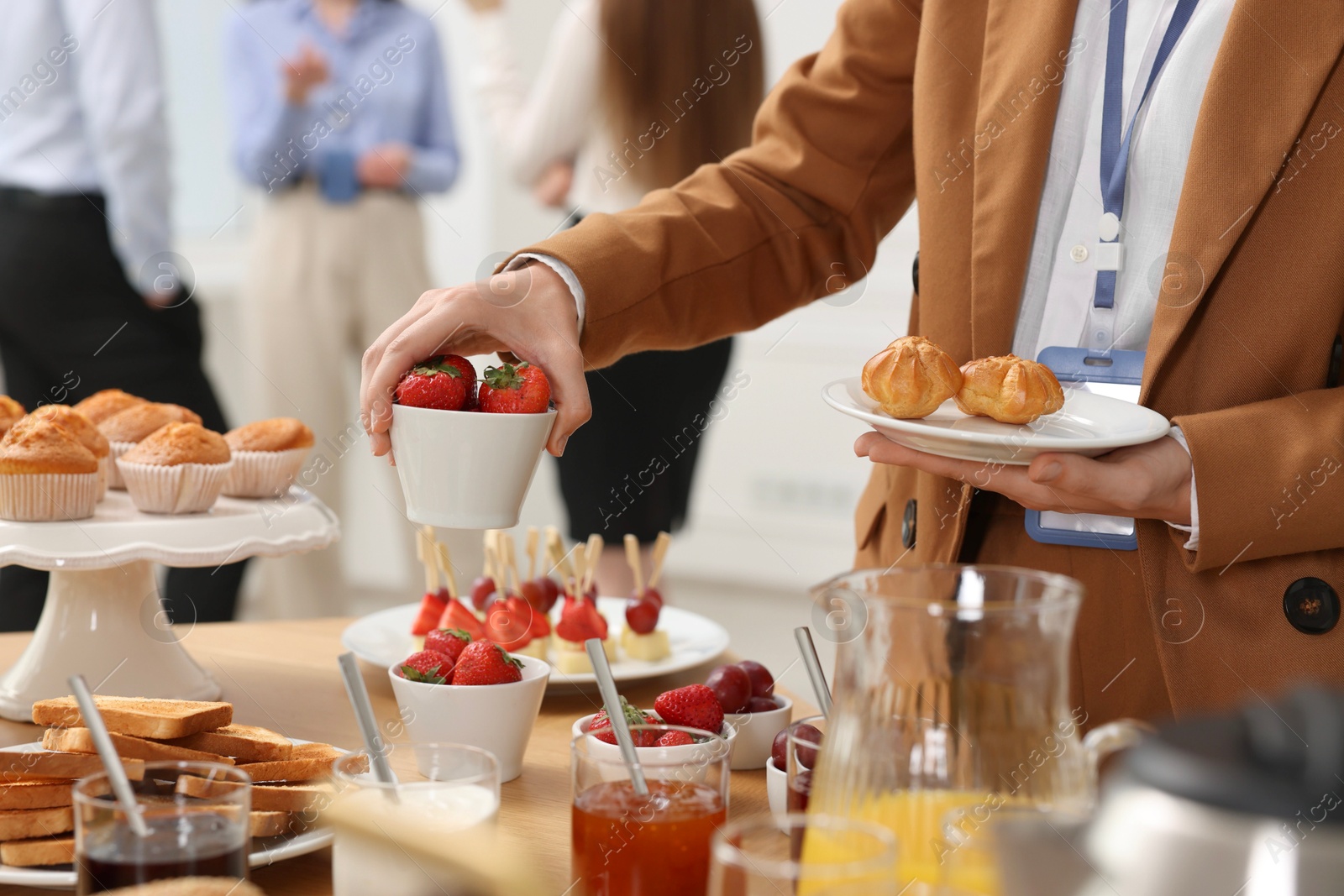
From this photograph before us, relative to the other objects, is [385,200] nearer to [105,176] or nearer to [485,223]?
[105,176]

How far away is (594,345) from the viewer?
1237 mm

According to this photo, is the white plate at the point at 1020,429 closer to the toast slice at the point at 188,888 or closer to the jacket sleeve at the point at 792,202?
the jacket sleeve at the point at 792,202

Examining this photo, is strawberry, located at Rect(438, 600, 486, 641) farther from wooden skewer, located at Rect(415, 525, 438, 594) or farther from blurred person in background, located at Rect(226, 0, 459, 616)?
blurred person in background, located at Rect(226, 0, 459, 616)

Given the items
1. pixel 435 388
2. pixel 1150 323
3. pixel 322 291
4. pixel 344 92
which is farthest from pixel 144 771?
pixel 344 92

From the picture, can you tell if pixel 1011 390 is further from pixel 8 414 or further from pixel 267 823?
pixel 8 414

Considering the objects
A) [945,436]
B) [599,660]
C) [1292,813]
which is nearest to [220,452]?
[599,660]

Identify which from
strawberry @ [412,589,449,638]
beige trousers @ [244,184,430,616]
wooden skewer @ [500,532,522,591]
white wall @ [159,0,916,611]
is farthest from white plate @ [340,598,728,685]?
white wall @ [159,0,916,611]

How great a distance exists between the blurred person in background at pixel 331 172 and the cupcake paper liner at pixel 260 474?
226 cm

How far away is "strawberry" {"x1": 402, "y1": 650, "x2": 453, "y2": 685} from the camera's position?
109 cm

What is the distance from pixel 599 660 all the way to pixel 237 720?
60cm

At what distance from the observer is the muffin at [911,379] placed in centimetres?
113

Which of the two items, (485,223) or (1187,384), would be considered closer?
(1187,384)

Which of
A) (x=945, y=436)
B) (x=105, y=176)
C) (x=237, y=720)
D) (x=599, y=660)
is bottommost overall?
(x=237, y=720)

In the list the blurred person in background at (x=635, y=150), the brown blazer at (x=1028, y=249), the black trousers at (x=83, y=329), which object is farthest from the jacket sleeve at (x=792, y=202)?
the black trousers at (x=83, y=329)
